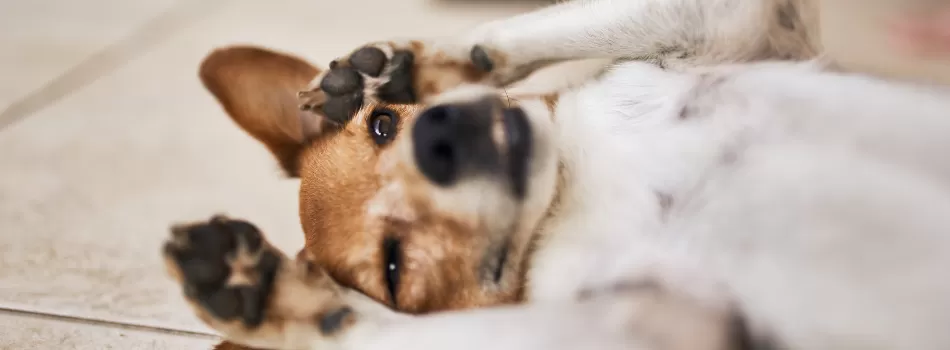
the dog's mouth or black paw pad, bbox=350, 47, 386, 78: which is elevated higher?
black paw pad, bbox=350, 47, 386, 78

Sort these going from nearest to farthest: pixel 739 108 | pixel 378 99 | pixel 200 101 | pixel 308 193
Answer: pixel 739 108, pixel 308 193, pixel 378 99, pixel 200 101

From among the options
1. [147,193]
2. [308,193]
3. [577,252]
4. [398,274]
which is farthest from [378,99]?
[147,193]

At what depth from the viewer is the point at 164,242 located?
2.79 feet

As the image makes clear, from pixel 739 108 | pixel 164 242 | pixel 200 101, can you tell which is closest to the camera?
pixel 164 242

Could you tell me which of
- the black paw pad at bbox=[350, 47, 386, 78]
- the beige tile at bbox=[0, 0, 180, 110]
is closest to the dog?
the black paw pad at bbox=[350, 47, 386, 78]

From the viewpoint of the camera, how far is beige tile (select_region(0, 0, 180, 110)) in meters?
2.03

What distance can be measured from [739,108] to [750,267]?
0.90 ft

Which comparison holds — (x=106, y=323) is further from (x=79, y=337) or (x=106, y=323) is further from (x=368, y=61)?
(x=368, y=61)

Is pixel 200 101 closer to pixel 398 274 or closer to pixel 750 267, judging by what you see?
pixel 398 274

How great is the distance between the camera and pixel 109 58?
2.20 m

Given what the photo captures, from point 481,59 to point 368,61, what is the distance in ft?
0.76

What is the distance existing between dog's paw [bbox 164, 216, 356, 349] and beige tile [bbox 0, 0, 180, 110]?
141 cm

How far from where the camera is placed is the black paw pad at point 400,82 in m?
1.33

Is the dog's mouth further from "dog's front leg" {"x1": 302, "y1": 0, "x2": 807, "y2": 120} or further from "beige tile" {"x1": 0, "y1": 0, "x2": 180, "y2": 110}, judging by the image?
"beige tile" {"x1": 0, "y1": 0, "x2": 180, "y2": 110}
